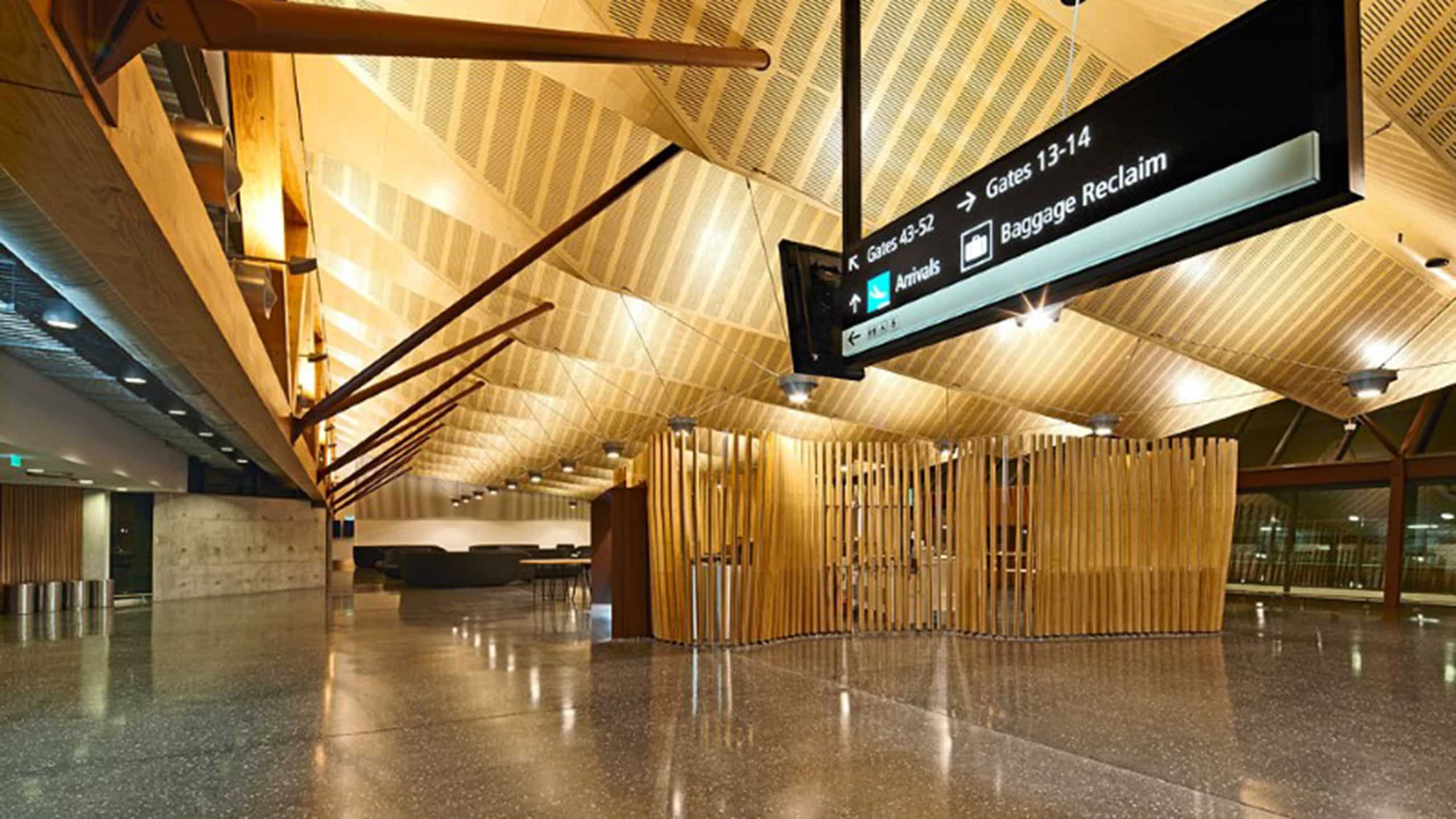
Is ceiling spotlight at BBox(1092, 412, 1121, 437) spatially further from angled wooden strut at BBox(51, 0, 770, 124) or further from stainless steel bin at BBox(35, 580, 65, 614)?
stainless steel bin at BBox(35, 580, 65, 614)

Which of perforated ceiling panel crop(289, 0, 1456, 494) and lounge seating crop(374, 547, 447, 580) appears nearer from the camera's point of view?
→ perforated ceiling panel crop(289, 0, 1456, 494)

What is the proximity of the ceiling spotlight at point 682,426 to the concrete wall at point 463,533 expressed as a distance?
29.8m

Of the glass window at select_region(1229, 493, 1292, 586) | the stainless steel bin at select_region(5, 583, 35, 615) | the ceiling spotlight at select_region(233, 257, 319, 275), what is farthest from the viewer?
the glass window at select_region(1229, 493, 1292, 586)

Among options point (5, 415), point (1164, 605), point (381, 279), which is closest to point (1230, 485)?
point (1164, 605)

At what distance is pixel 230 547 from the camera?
2041cm

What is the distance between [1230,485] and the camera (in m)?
11.5

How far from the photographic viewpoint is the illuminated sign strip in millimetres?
2471

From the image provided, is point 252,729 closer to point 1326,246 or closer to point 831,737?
point 831,737

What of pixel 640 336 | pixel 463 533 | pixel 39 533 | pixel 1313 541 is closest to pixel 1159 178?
pixel 640 336

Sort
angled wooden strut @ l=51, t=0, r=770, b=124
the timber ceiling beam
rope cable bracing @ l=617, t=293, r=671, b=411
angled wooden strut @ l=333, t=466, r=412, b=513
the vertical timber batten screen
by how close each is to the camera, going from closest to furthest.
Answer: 1. angled wooden strut @ l=51, t=0, r=770, b=124
2. the timber ceiling beam
3. the vertical timber batten screen
4. rope cable bracing @ l=617, t=293, r=671, b=411
5. angled wooden strut @ l=333, t=466, r=412, b=513

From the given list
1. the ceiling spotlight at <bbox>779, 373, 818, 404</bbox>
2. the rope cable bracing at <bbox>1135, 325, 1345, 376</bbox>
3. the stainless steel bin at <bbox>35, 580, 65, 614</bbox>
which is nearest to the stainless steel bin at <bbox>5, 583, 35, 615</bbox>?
the stainless steel bin at <bbox>35, 580, 65, 614</bbox>

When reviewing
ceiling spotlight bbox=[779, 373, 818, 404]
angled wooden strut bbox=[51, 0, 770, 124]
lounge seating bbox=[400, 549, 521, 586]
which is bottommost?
lounge seating bbox=[400, 549, 521, 586]

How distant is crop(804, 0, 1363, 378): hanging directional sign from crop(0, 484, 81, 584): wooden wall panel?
18.1 m

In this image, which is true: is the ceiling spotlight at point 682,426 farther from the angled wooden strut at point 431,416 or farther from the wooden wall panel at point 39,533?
the wooden wall panel at point 39,533
